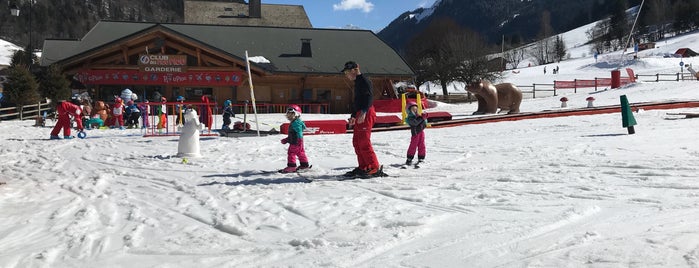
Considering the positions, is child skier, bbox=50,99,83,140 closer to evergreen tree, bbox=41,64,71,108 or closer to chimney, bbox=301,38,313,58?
evergreen tree, bbox=41,64,71,108

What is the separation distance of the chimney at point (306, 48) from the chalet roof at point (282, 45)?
0.33 m

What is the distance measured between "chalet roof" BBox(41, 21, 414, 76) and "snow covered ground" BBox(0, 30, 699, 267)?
82.5 ft

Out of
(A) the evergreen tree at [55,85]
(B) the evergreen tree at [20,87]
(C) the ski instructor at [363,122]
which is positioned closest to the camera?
(C) the ski instructor at [363,122]

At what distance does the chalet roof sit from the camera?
36.3 meters

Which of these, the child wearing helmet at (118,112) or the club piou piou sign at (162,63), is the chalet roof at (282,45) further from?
the child wearing helmet at (118,112)

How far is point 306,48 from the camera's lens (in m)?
38.0

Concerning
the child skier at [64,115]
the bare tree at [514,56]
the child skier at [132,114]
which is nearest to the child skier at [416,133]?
the child skier at [64,115]

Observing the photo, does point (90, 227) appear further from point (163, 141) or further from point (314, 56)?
point (314, 56)

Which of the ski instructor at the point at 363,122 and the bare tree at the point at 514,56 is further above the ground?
the bare tree at the point at 514,56

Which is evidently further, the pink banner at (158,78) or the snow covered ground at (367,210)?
the pink banner at (158,78)

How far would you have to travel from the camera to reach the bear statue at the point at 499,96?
24.7 m

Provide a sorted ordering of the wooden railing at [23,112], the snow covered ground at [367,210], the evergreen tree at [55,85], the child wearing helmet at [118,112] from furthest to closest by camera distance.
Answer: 1. the evergreen tree at [55,85]
2. the wooden railing at [23,112]
3. the child wearing helmet at [118,112]
4. the snow covered ground at [367,210]

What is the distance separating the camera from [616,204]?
5688 millimetres

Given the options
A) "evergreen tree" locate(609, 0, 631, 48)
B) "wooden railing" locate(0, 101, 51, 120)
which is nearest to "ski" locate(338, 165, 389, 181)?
"wooden railing" locate(0, 101, 51, 120)
